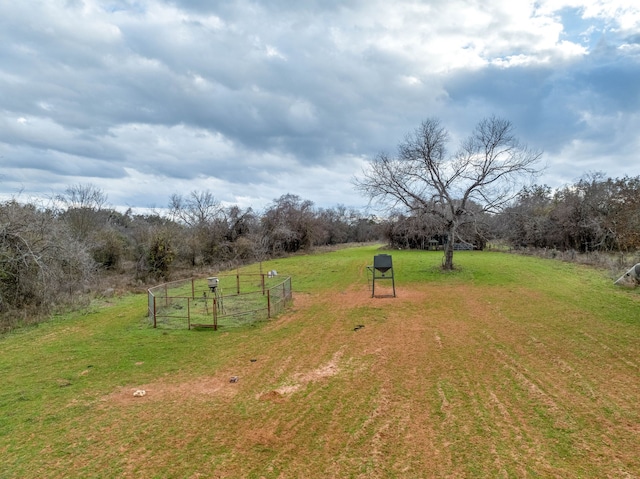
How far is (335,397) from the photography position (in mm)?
6266

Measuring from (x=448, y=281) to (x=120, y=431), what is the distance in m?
17.0

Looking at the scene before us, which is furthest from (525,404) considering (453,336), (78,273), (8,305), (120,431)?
(78,273)

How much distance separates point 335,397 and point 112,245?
80.4 ft

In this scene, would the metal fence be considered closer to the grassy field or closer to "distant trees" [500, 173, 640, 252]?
the grassy field

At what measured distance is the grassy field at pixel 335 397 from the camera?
450cm

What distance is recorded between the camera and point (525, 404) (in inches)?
226

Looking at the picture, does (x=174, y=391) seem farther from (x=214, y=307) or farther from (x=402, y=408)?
(x=402, y=408)

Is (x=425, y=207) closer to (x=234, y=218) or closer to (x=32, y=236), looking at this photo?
(x=32, y=236)

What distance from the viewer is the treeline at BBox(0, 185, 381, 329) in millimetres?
12891

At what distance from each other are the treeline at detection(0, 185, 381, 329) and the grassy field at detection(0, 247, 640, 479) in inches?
99.4

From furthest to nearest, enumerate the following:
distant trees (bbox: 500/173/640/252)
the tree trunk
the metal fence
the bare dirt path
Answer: distant trees (bbox: 500/173/640/252) < the tree trunk < the metal fence < the bare dirt path

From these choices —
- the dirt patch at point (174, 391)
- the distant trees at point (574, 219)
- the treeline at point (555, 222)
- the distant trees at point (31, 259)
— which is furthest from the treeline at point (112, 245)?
the distant trees at point (574, 219)

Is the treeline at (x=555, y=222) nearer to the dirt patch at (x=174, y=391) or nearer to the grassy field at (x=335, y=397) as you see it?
the grassy field at (x=335, y=397)

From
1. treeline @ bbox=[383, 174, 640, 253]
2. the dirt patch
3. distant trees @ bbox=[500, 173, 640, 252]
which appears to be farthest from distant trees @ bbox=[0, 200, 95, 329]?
distant trees @ bbox=[500, 173, 640, 252]
